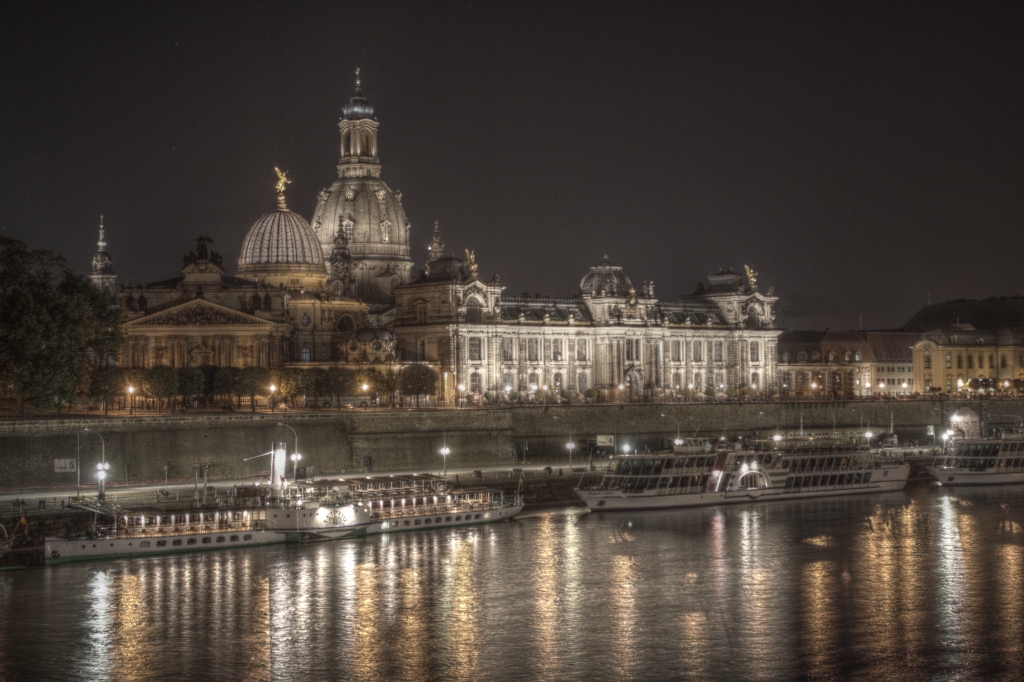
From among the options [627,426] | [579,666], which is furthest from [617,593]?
[627,426]

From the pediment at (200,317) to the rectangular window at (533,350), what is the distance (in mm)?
25092

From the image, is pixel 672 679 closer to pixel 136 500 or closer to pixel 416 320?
pixel 136 500

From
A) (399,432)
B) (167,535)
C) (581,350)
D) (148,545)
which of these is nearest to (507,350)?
(581,350)

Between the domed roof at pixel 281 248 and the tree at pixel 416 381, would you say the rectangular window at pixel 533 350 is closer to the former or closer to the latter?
the tree at pixel 416 381

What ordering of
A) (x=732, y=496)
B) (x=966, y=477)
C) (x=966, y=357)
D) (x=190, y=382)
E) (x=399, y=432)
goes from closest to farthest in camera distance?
(x=732, y=496), (x=966, y=477), (x=399, y=432), (x=190, y=382), (x=966, y=357)

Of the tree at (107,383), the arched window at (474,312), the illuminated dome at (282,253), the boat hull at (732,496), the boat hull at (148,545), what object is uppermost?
the illuminated dome at (282,253)

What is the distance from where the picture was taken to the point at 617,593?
5253 cm

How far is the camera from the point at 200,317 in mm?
100812

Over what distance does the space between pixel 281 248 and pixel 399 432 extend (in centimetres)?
3417

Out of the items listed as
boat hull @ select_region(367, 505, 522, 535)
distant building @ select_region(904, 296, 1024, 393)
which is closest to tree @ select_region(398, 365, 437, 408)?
boat hull @ select_region(367, 505, 522, 535)

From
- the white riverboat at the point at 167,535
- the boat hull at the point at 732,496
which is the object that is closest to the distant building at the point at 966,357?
the boat hull at the point at 732,496

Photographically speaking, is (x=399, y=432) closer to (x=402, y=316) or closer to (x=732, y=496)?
(x=732, y=496)

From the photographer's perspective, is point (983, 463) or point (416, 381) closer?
point (983, 463)

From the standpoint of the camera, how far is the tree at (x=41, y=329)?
7512 centimetres
